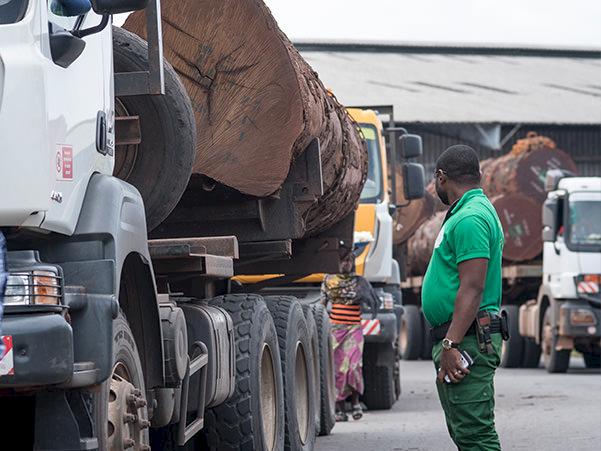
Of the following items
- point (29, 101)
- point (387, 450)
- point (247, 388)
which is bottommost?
point (387, 450)

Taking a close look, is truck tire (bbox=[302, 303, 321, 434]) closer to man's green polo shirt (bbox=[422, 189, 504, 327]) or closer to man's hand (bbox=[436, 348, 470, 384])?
man's green polo shirt (bbox=[422, 189, 504, 327])

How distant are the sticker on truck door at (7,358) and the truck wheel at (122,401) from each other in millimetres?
612

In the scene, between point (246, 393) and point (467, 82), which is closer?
point (246, 393)

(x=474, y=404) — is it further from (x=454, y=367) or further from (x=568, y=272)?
(x=568, y=272)

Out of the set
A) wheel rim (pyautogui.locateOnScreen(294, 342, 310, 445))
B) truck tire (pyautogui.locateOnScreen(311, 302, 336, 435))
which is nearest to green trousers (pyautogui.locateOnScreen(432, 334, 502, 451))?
wheel rim (pyautogui.locateOnScreen(294, 342, 310, 445))

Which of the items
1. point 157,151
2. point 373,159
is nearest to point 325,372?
point 373,159

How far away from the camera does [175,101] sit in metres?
7.55

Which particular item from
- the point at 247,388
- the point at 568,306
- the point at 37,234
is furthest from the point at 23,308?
the point at 568,306

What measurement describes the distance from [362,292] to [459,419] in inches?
275

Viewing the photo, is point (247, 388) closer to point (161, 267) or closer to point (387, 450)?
point (161, 267)

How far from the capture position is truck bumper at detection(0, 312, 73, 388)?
5055 millimetres

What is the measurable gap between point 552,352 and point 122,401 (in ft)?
55.8

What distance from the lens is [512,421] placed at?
13.8 m

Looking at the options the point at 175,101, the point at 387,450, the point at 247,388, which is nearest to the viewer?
the point at 175,101
